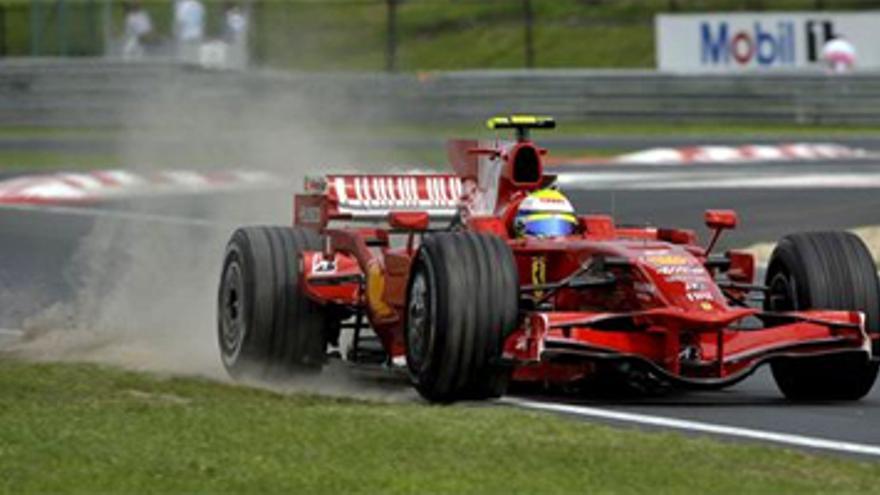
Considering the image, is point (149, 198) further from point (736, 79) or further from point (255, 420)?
point (255, 420)

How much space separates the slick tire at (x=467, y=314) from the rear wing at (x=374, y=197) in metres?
2.69

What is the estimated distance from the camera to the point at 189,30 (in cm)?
4397

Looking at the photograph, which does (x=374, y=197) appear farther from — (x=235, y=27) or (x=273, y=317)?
(x=235, y=27)

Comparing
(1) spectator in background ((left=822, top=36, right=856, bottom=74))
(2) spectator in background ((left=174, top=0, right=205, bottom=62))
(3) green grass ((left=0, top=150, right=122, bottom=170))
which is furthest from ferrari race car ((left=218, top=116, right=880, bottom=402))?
(2) spectator in background ((left=174, top=0, right=205, bottom=62))

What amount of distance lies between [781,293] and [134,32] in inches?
1257

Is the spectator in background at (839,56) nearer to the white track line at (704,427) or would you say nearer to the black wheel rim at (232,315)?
the black wheel rim at (232,315)

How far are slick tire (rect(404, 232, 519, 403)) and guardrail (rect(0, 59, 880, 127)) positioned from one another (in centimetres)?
2577

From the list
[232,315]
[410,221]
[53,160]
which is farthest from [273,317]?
[53,160]

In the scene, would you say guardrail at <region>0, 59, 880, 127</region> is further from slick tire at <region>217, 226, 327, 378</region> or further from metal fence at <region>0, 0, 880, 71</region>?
slick tire at <region>217, 226, 327, 378</region>

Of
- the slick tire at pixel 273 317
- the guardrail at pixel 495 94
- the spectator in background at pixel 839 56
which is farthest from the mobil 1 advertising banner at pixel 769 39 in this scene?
the slick tire at pixel 273 317

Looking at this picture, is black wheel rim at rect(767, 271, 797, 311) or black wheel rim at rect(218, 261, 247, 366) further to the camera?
black wheel rim at rect(218, 261, 247, 366)

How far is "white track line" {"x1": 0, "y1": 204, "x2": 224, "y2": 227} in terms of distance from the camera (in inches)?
996

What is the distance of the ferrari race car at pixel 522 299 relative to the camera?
1231 cm

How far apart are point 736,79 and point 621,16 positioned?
15546mm
